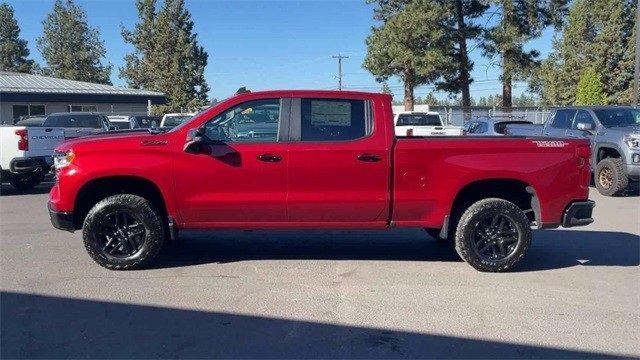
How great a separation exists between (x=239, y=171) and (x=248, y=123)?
0.53m

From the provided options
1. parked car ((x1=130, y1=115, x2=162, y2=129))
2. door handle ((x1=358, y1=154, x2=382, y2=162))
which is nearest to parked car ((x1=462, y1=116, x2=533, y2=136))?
door handle ((x1=358, y1=154, x2=382, y2=162))

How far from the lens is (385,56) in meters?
34.4

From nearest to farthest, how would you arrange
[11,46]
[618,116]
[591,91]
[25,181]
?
[618,116], [25,181], [591,91], [11,46]

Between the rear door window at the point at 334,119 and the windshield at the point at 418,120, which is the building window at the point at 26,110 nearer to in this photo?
the windshield at the point at 418,120

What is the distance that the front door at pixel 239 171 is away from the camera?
248 inches

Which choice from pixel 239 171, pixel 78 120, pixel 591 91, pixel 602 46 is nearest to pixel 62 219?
pixel 239 171

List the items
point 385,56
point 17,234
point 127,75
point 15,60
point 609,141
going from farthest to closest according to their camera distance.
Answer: point 15,60
point 127,75
point 385,56
point 609,141
point 17,234

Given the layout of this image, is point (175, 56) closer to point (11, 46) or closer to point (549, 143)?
point (11, 46)

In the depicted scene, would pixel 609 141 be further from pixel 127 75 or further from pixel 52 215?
pixel 127 75

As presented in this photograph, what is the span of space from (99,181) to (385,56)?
2946 cm

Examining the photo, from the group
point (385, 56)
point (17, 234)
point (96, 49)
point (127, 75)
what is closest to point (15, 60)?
point (96, 49)

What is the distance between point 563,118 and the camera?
14.3 meters

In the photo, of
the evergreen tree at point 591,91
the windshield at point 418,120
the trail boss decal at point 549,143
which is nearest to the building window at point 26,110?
the windshield at point 418,120

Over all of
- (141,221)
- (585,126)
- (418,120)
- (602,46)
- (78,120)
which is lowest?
(141,221)
